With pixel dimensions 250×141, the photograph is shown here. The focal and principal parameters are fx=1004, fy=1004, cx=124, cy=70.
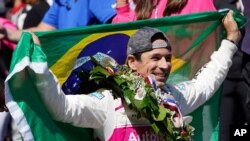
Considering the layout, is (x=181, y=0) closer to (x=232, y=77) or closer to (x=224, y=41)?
(x=224, y=41)

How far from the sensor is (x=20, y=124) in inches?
215

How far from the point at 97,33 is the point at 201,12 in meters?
0.77

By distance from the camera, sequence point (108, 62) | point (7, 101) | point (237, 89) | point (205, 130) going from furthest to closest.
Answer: point (237, 89) < point (205, 130) < point (108, 62) < point (7, 101)

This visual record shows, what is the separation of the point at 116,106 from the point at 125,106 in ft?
0.17

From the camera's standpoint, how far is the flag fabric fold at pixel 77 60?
5383 millimetres

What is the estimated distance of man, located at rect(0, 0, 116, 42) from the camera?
7.35 meters

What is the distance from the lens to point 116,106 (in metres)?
5.66

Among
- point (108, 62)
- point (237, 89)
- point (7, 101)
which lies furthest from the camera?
point (237, 89)

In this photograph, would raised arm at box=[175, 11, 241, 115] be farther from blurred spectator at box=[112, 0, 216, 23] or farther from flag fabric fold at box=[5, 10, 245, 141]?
blurred spectator at box=[112, 0, 216, 23]

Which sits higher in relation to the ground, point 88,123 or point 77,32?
point 77,32

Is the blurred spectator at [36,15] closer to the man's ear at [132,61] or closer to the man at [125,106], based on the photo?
the man at [125,106]

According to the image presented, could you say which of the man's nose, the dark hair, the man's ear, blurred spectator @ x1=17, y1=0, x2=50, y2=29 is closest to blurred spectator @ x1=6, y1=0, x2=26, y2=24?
blurred spectator @ x1=17, y1=0, x2=50, y2=29

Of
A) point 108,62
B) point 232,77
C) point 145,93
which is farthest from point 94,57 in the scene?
point 232,77

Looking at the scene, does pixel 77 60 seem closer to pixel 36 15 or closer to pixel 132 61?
pixel 132 61
